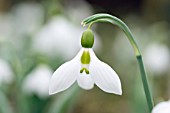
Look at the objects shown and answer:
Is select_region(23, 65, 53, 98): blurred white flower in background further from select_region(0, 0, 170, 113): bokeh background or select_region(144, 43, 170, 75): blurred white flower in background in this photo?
select_region(144, 43, 170, 75): blurred white flower in background

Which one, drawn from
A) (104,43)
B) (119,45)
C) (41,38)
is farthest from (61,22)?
(104,43)

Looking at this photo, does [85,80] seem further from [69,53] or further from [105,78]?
[69,53]

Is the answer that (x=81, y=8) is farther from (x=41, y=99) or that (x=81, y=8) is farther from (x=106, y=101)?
(x=41, y=99)

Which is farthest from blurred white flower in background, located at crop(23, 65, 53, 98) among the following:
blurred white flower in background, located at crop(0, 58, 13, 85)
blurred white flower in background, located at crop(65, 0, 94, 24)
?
blurred white flower in background, located at crop(65, 0, 94, 24)

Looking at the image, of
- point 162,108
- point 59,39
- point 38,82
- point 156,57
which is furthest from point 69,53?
point 162,108

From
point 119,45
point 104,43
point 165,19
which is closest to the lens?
point 119,45
